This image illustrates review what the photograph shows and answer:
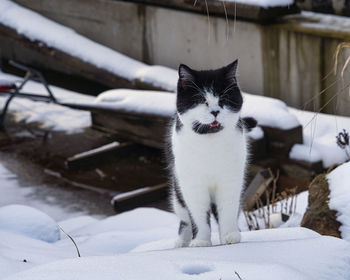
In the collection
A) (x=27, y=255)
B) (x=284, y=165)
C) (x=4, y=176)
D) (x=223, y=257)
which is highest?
(x=223, y=257)

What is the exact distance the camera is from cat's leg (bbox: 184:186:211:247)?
3.50 m

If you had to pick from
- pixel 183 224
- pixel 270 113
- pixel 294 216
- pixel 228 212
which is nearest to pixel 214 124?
pixel 228 212

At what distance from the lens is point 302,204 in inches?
205

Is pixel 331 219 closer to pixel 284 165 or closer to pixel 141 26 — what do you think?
pixel 284 165

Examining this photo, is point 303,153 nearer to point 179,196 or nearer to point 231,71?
point 179,196

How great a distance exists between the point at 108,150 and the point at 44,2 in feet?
11.4

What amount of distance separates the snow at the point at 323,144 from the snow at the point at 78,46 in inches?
74.1

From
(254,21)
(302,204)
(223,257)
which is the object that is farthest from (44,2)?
(223,257)

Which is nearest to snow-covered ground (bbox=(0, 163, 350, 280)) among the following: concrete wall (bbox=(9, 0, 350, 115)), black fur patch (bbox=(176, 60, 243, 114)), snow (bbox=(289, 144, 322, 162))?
black fur patch (bbox=(176, 60, 243, 114))

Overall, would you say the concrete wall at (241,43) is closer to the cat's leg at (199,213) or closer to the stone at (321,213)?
the stone at (321,213)

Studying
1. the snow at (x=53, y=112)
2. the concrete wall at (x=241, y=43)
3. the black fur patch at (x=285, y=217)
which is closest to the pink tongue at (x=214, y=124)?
the black fur patch at (x=285, y=217)

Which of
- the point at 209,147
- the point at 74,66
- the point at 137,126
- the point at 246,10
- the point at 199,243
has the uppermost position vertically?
the point at 246,10

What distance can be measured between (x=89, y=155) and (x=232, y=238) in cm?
435

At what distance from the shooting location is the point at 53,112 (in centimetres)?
966
